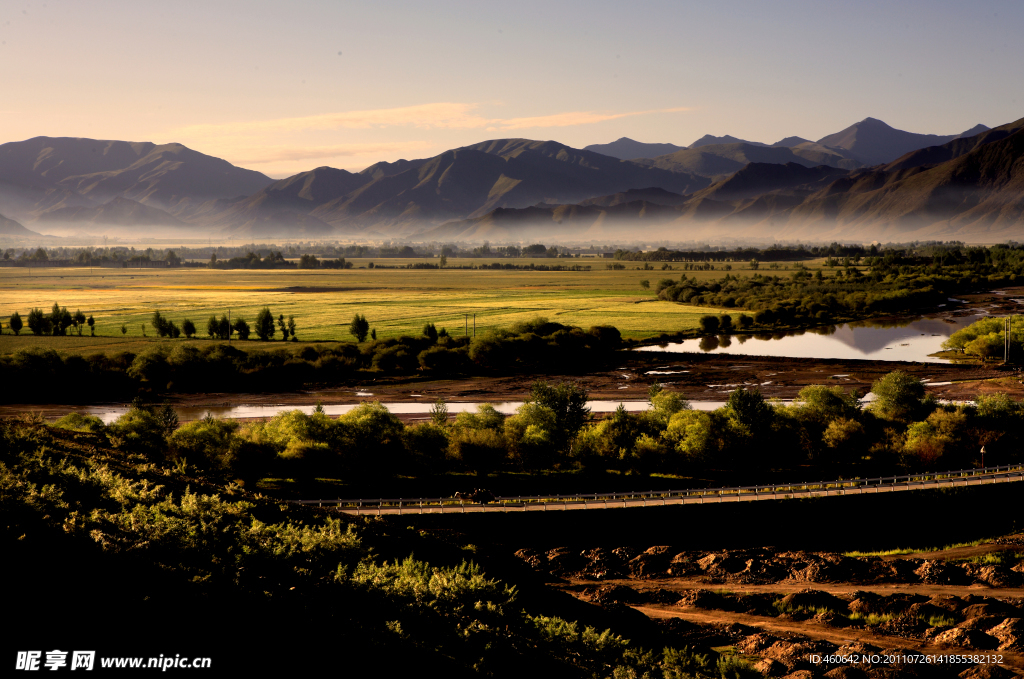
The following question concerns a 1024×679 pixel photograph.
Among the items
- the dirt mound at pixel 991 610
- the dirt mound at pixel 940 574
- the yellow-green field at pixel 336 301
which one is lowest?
the dirt mound at pixel 940 574

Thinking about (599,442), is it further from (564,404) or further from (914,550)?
(914,550)

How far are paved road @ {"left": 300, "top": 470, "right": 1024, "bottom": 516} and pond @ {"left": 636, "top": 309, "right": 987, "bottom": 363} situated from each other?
4278 centimetres

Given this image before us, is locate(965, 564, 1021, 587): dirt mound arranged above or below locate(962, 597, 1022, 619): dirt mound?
below

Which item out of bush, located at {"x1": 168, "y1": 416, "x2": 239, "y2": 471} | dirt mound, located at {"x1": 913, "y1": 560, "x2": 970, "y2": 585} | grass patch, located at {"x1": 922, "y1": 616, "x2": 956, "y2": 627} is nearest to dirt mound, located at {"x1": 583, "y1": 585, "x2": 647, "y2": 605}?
grass patch, located at {"x1": 922, "y1": 616, "x2": 956, "y2": 627}

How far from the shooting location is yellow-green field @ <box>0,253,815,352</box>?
93938mm

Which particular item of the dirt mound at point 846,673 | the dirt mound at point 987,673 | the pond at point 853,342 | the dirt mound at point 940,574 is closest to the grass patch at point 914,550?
the dirt mound at point 940,574

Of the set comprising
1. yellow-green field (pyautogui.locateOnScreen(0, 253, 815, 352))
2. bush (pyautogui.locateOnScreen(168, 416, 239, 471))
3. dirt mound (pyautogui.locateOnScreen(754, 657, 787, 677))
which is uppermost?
yellow-green field (pyautogui.locateOnScreen(0, 253, 815, 352))

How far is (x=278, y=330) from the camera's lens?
9225cm

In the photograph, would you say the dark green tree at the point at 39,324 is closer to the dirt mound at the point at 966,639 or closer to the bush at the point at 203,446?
the bush at the point at 203,446

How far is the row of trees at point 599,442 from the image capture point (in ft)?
124

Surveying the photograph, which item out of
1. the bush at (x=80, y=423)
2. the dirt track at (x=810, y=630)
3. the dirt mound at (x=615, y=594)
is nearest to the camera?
the dirt track at (x=810, y=630)

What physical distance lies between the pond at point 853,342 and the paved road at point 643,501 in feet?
140

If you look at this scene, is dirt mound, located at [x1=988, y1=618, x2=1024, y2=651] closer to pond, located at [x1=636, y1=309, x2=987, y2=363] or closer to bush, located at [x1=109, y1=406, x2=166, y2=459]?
bush, located at [x1=109, y1=406, x2=166, y2=459]

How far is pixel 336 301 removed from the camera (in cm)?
12719
